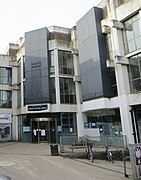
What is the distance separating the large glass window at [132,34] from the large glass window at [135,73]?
0.96 meters

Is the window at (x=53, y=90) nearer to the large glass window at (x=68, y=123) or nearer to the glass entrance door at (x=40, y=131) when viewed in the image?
the large glass window at (x=68, y=123)

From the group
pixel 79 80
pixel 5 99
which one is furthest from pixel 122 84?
pixel 5 99

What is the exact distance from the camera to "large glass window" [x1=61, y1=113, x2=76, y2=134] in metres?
26.4

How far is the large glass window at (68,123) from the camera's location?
2638 cm

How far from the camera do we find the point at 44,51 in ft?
90.0

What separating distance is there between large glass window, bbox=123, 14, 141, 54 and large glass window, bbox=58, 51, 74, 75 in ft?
29.6

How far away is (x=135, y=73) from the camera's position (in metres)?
20.0

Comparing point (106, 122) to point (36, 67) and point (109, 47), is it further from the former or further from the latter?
point (36, 67)

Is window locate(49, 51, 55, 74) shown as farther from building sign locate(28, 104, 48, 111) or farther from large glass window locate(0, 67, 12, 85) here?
large glass window locate(0, 67, 12, 85)

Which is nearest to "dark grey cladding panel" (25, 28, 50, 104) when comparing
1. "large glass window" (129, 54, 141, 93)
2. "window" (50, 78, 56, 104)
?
"window" (50, 78, 56, 104)

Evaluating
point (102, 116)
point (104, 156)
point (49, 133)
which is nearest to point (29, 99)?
point (49, 133)

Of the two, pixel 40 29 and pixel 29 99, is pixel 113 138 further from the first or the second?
pixel 40 29

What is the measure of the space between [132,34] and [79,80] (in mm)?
9340

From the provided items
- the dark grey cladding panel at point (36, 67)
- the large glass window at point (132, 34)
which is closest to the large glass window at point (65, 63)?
the dark grey cladding panel at point (36, 67)
